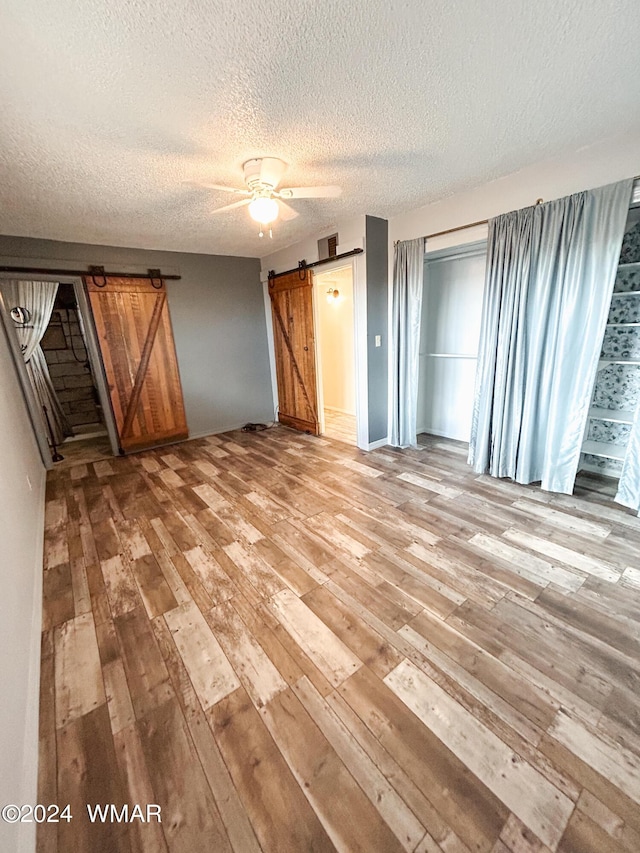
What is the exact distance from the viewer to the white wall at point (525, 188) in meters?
2.15

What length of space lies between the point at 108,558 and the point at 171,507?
679 millimetres

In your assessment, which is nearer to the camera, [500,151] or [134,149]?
[134,149]

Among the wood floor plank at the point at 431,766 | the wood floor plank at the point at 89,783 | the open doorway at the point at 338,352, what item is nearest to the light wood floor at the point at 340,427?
the open doorway at the point at 338,352

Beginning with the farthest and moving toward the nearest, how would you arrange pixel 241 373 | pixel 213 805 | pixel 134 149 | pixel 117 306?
pixel 241 373
pixel 117 306
pixel 134 149
pixel 213 805

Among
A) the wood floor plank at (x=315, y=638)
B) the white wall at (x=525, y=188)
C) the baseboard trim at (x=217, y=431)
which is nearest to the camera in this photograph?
the wood floor plank at (x=315, y=638)

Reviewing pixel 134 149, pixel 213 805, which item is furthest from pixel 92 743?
pixel 134 149

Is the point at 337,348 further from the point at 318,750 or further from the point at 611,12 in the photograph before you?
the point at 318,750

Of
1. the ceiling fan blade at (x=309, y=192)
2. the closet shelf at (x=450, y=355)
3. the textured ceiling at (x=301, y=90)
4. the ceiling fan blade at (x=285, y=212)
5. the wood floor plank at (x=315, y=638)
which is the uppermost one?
the textured ceiling at (x=301, y=90)

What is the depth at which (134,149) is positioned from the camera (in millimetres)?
2006

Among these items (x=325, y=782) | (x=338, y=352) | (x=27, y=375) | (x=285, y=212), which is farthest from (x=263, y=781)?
(x=338, y=352)

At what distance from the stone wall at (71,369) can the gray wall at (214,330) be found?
6.71 ft

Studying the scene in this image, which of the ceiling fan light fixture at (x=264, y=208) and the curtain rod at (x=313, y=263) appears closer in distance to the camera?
the ceiling fan light fixture at (x=264, y=208)

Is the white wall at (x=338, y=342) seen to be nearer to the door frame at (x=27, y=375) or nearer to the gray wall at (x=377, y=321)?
the gray wall at (x=377, y=321)

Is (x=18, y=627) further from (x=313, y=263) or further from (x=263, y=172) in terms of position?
(x=313, y=263)
